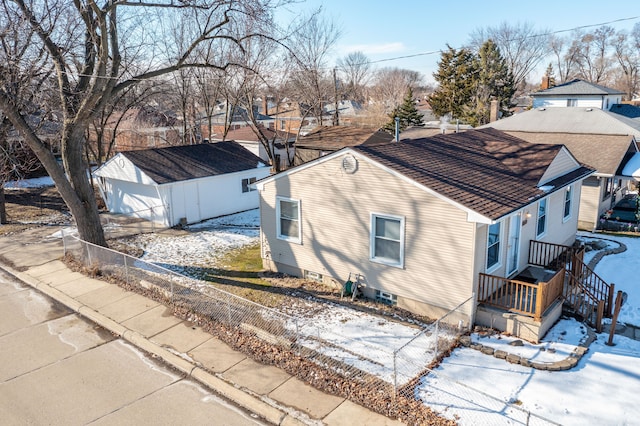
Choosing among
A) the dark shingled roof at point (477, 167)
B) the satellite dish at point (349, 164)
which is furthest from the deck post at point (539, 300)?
the satellite dish at point (349, 164)

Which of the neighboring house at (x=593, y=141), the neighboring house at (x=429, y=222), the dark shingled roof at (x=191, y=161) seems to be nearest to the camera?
the neighboring house at (x=429, y=222)

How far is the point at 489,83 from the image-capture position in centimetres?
5031

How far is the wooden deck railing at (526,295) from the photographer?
1023cm

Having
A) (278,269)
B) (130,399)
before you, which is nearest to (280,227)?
(278,269)

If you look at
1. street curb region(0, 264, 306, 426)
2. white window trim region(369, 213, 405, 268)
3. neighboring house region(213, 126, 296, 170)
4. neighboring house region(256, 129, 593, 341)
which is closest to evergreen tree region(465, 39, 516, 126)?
neighboring house region(213, 126, 296, 170)

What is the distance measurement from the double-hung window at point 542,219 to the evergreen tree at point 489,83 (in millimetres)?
37334

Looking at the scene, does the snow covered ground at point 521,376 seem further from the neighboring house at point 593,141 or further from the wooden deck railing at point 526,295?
the neighboring house at point 593,141

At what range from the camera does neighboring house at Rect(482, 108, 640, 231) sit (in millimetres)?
19891

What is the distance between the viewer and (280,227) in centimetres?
1428

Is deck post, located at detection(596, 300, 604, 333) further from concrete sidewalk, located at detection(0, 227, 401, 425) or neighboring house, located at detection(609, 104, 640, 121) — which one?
neighboring house, located at detection(609, 104, 640, 121)

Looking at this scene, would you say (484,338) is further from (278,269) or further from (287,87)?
(287,87)

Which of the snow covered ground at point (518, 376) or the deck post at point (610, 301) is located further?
the deck post at point (610, 301)

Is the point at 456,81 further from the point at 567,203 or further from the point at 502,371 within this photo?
the point at 502,371

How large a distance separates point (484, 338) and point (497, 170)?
17.0 feet
